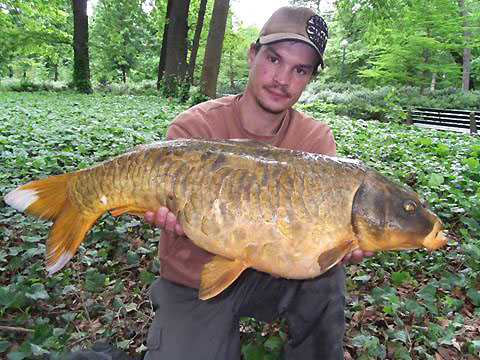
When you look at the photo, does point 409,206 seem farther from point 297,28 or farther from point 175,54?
point 175,54

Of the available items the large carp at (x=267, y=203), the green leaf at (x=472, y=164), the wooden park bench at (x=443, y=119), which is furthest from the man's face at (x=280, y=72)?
the wooden park bench at (x=443, y=119)

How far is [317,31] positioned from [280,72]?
0.28 metres

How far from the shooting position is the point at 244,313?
1.99 m

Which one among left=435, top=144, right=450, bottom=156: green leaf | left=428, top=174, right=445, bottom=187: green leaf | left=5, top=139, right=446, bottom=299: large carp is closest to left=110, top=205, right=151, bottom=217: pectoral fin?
left=5, top=139, right=446, bottom=299: large carp

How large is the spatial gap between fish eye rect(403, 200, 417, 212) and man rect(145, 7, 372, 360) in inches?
11.4

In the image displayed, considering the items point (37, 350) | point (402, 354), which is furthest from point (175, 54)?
point (402, 354)

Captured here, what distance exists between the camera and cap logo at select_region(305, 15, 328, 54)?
6.63 feet

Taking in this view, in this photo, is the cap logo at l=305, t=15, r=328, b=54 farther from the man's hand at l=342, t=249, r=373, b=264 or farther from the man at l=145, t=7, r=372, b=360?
the man's hand at l=342, t=249, r=373, b=264

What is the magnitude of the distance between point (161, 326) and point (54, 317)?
2.11 ft

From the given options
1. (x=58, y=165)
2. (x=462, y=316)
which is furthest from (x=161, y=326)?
(x=58, y=165)

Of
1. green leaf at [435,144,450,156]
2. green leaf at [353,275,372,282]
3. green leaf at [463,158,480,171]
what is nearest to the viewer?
green leaf at [353,275,372,282]

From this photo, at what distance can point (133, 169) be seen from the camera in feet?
5.29

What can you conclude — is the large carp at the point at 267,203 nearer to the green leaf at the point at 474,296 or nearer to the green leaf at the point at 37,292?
the green leaf at the point at 37,292

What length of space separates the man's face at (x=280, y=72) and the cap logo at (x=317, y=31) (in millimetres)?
47
